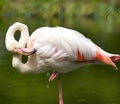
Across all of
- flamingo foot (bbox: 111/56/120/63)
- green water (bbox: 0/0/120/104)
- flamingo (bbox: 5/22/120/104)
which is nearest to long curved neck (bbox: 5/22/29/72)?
flamingo (bbox: 5/22/120/104)

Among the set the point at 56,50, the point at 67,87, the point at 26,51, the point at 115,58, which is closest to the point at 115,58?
the point at 115,58

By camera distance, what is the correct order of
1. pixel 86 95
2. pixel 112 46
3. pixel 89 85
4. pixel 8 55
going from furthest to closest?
pixel 112 46, pixel 8 55, pixel 89 85, pixel 86 95

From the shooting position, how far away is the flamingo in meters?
8.46

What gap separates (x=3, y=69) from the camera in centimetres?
1224

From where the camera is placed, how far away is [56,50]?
8.53 meters

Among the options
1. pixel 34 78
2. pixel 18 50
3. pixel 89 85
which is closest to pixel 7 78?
pixel 34 78

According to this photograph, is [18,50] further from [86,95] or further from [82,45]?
[86,95]

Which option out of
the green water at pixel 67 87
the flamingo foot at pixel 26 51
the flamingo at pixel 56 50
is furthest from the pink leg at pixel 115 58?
the flamingo foot at pixel 26 51

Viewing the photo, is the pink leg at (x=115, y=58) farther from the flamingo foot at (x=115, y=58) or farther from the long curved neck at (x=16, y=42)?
the long curved neck at (x=16, y=42)

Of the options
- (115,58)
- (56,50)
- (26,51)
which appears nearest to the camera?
(26,51)

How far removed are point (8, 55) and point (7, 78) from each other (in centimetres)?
321

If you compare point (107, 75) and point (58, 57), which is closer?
point (58, 57)

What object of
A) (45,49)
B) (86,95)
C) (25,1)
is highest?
(25,1)

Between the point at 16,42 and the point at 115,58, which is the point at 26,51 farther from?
the point at 115,58
